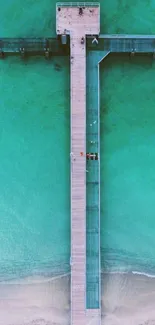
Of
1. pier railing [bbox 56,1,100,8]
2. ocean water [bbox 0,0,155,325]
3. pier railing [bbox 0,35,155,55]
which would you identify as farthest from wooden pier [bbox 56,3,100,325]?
ocean water [bbox 0,0,155,325]

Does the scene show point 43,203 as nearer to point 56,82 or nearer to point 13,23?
point 56,82

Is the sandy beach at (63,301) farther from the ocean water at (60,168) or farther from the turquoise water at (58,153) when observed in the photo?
the turquoise water at (58,153)

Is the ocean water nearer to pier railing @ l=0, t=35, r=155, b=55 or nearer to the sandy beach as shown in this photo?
the sandy beach

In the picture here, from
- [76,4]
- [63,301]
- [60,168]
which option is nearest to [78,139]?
[60,168]

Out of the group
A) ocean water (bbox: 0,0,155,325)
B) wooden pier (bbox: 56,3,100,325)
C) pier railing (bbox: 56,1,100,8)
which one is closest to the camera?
wooden pier (bbox: 56,3,100,325)

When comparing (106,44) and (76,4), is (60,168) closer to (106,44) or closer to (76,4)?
(106,44)

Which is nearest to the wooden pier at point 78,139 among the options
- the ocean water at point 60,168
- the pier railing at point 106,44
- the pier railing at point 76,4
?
the pier railing at point 76,4

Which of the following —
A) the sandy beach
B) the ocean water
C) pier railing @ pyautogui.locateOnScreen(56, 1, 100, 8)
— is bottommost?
the sandy beach
